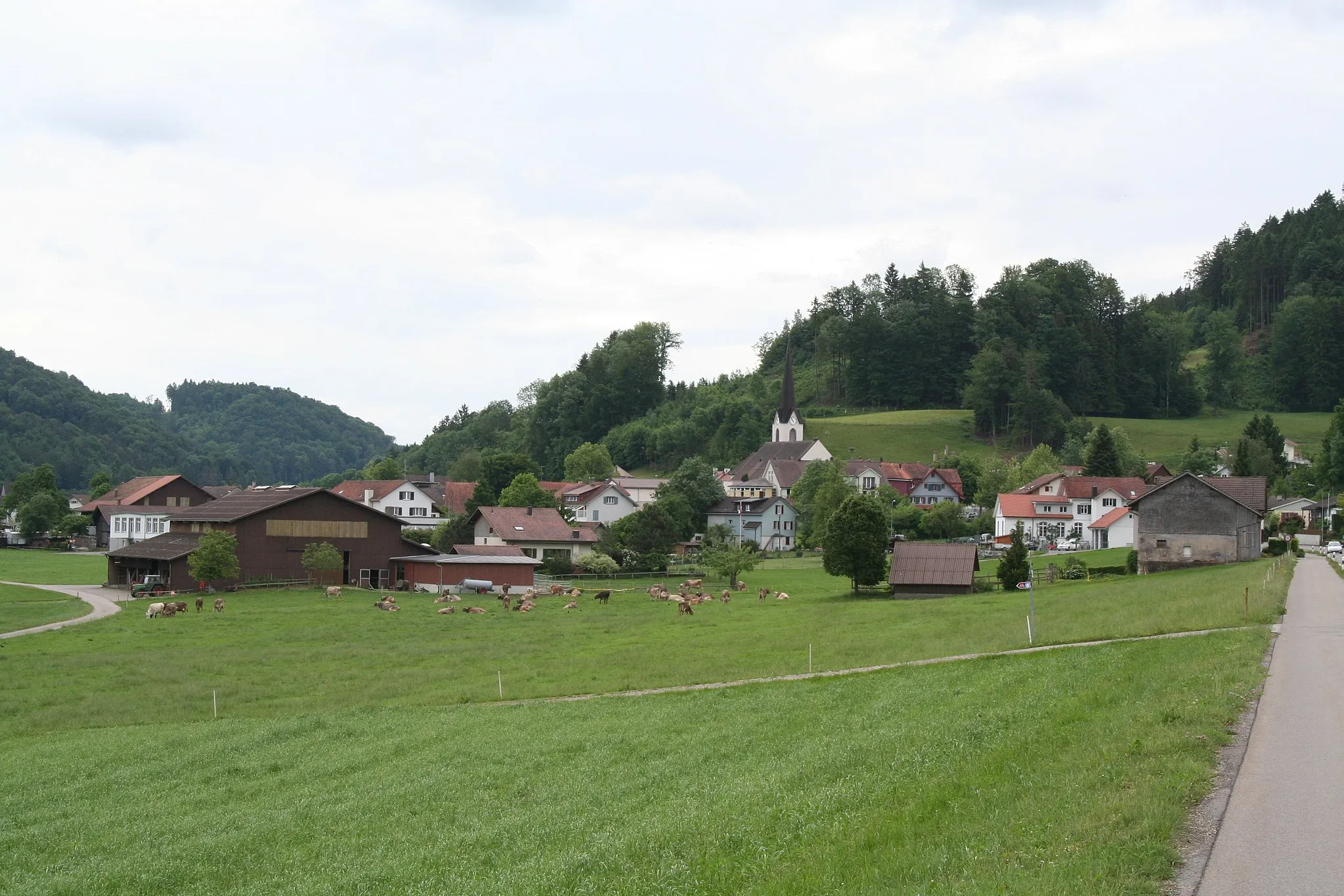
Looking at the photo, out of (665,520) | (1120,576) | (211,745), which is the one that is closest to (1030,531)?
(665,520)

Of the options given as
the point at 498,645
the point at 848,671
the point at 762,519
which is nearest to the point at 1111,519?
the point at 762,519

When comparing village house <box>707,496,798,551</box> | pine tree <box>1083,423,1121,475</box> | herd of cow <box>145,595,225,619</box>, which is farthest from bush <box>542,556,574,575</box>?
pine tree <box>1083,423,1121,475</box>

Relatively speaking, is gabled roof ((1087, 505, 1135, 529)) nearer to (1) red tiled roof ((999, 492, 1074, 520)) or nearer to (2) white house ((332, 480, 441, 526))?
(1) red tiled roof ((999, 492, 1074, 520))

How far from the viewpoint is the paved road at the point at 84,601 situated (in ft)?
147

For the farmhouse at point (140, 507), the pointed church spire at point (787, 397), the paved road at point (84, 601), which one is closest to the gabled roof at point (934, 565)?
the paved road at point (84, 601)

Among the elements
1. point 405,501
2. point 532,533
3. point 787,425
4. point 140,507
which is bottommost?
point 532,533

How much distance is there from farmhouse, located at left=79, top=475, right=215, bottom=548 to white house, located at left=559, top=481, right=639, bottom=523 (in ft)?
121

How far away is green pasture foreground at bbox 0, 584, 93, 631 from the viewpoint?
47219 mm

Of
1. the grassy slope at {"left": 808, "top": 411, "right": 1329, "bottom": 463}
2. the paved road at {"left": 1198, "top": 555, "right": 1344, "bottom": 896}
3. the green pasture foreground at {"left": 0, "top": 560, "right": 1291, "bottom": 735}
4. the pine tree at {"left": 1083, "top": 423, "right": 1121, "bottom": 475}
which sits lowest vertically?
the green pasture foreground at {"left": 0, "top": 560, "right": 1291, "bottom": 735}

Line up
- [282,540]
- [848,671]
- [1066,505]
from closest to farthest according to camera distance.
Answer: [848,671], [282,540], [1066,505]

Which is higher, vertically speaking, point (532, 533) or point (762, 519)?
point (762, 519)

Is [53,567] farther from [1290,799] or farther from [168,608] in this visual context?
[1290,799]

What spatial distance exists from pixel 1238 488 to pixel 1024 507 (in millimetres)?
39962

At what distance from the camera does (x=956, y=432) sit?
15650cm
